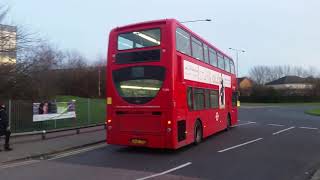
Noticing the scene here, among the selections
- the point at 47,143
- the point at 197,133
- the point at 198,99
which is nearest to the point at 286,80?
the point at 198,99

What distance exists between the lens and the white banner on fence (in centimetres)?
1819

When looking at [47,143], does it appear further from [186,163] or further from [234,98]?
[234,98]

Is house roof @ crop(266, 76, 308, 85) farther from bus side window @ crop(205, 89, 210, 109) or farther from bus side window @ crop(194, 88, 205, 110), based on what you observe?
bus side window @ crop(194, 88, 205, 110)

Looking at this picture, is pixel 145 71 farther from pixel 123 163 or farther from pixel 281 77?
pixel 281 77

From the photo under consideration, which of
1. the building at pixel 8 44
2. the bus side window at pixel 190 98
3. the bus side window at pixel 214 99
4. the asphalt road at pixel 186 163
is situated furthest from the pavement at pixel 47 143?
the bus side window at pixel 214 99

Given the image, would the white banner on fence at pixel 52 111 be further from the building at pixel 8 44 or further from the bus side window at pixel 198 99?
the bus side window at pixel 198 99

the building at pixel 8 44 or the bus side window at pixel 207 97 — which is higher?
the building at pixel 8 44

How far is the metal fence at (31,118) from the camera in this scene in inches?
692

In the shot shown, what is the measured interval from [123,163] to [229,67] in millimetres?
12556

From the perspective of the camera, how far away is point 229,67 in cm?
2288

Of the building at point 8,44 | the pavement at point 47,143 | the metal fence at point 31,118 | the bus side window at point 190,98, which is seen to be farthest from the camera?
the building at point 8,44

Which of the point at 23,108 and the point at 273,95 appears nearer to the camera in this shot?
the point at 23,108

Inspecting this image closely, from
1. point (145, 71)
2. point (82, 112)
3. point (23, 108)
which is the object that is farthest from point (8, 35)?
point (145, 71)

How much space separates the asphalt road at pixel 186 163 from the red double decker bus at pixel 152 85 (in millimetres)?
740
